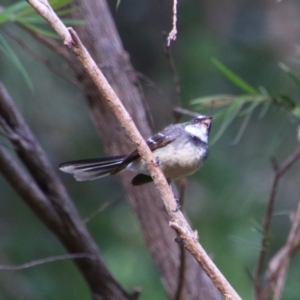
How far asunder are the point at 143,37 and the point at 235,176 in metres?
1.36

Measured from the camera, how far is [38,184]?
2.47m

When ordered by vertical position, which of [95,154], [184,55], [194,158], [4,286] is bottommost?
[4,286]

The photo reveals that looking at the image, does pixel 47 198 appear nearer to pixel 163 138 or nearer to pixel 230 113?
pixel 163 138

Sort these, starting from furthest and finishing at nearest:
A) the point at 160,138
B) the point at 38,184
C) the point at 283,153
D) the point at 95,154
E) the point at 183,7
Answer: the point at 183,7 → the point at 95,154 → the point at 283,153 → the point at 160,138 → the point at 38,184

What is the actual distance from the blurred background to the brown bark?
1411 mm

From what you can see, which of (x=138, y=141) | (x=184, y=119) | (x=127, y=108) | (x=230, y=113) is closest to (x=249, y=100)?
(x=230, y=113)

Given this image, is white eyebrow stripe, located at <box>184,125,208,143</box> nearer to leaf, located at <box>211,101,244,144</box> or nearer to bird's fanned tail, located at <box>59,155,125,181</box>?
leaf, located at <box>211,101,244,144</box>

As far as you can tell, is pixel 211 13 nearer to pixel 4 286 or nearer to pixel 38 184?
pixel 4 286

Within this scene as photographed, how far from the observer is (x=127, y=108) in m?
2.73

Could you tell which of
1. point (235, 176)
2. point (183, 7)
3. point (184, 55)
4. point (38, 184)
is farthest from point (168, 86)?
point (38, 184)

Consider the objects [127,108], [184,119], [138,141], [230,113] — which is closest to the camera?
[138,141]

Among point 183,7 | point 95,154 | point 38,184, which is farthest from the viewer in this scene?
point 183,7

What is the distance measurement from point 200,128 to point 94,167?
1.67 ft

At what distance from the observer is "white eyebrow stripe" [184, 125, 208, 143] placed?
275cm
